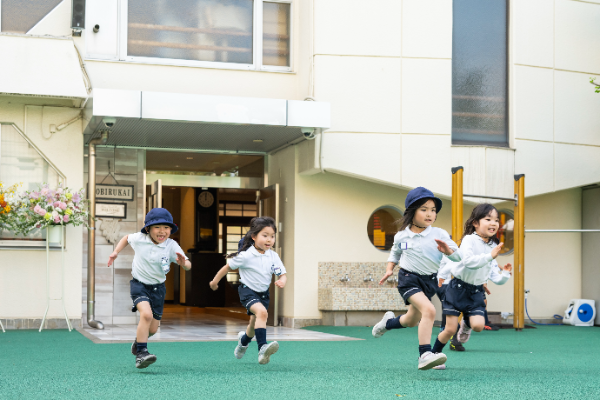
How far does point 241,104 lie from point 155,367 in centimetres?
476

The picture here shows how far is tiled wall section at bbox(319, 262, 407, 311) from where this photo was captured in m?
12.0

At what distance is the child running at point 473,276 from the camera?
6688 millimetres

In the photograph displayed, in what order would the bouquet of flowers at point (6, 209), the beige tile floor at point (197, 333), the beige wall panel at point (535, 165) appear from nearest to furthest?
the beige tile floor at point (197, 333)
the bouquet of flowers at point (6, 209)
the beige wall panel at point (535, 165)

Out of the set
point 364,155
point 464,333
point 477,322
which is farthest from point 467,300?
point 364,155

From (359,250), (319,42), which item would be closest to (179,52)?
(319,42)

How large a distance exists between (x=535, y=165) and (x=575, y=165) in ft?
2.55

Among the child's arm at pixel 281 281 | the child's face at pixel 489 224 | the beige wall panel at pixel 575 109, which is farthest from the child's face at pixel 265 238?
the beige wall panel at pixel 575 109

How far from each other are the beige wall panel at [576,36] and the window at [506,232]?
8.86 ft

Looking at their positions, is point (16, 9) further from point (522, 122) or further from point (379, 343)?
point (522, 122)

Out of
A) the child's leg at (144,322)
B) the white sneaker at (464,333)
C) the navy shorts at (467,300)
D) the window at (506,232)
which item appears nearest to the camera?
the child's leg at (144,322)

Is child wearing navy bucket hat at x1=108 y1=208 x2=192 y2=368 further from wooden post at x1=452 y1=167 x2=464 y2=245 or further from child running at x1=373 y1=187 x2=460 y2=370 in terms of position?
wooden post at x1=452 y1=167 x2=464 y2=245

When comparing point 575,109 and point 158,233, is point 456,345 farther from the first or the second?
point 575,109

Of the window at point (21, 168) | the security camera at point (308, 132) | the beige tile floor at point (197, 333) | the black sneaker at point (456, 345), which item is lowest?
the beige tile floor at point (197, 333)

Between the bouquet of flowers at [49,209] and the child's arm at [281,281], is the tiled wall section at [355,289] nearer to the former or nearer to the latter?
the bouquet of flowers at [49,209]
